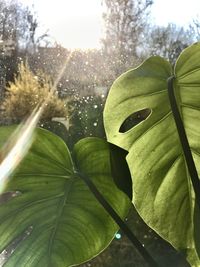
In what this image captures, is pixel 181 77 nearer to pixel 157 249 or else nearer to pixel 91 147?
pixel 91 147

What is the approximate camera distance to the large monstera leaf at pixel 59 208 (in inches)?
19.4

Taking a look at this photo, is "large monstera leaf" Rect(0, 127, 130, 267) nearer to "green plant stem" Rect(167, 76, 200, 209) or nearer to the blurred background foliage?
"green plant stem" Rect(167, 76, 200, 209)

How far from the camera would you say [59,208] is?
53 cm

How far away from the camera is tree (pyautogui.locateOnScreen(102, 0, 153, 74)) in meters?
5.05

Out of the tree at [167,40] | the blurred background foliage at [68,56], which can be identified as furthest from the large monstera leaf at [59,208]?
the tree at [167,40]

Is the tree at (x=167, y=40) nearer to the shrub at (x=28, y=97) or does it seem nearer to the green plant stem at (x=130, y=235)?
the shrub at (x=28, y=97)

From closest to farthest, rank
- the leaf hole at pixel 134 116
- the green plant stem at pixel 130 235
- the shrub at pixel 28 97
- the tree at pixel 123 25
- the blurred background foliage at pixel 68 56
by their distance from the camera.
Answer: the green plant stem at pixel 130 235 < the leaf hole at pixel 134 116 < the shrub at pixel 28 97 < the blurred background foliage at pixel 68 56 < the tree at pixel 123 25

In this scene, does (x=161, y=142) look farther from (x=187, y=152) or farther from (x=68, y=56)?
(x=68, y=56)

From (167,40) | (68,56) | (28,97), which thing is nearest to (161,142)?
(28,97)

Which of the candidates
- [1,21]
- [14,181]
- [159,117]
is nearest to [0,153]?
[14,181]

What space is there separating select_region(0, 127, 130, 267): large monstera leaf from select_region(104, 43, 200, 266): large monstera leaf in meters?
0.03

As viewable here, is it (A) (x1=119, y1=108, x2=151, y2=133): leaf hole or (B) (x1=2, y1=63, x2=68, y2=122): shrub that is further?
(B) (x1=2, y1=63, x2=68, y2=122): shrub

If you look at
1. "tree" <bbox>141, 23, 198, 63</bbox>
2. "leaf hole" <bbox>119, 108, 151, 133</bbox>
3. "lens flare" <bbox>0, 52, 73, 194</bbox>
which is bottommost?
"tree" <bbox>141, 23, 198, 63</bbox>

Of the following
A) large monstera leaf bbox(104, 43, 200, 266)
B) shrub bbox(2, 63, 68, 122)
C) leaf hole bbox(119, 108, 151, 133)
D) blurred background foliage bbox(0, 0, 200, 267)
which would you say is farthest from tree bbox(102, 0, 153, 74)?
large monstera leaf bbox(104, 43, 200, 266)
